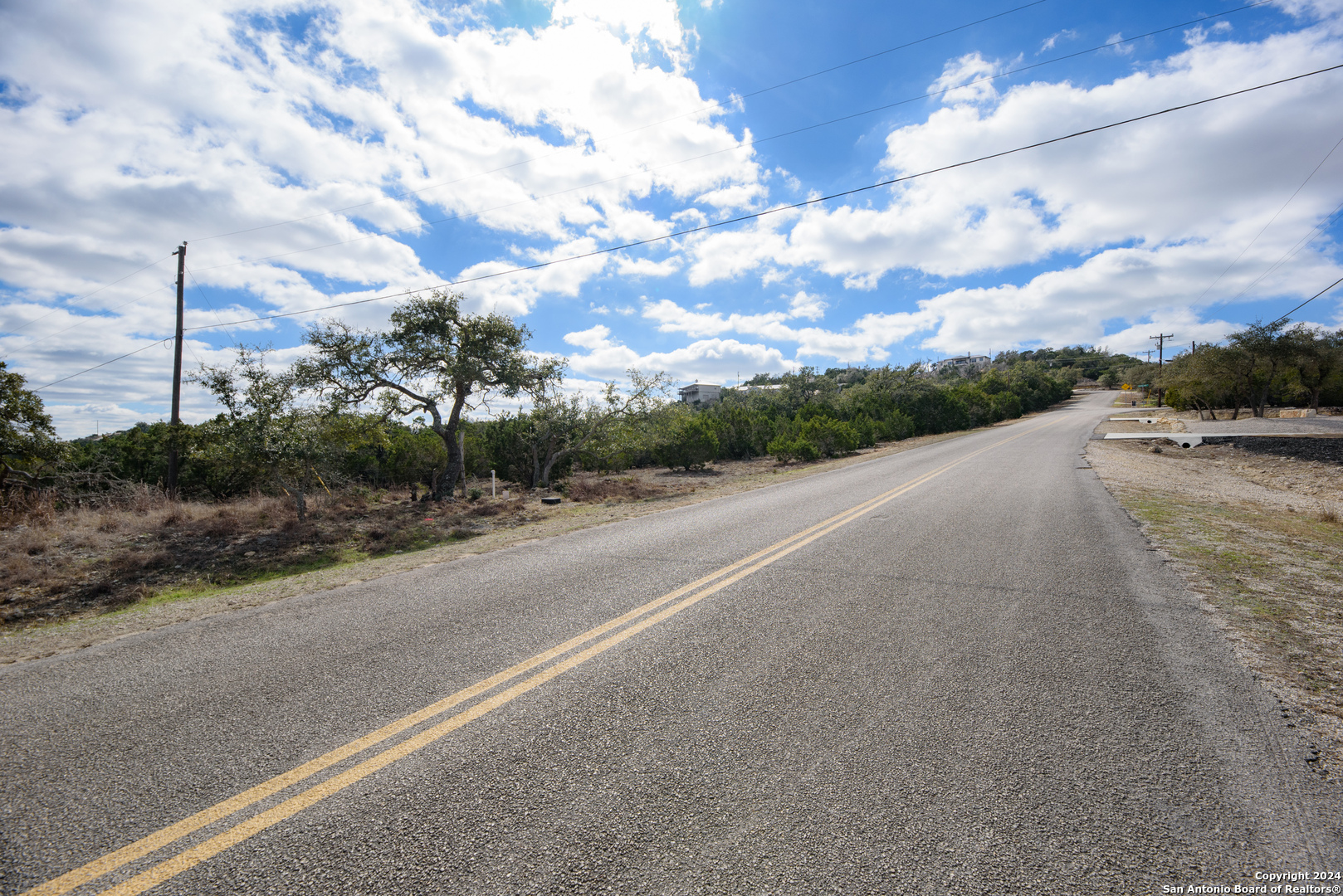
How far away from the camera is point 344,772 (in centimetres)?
256

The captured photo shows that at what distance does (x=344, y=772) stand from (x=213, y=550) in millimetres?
12628

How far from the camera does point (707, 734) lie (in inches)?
112

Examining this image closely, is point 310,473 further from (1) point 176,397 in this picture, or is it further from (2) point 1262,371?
(2) point 1262,371

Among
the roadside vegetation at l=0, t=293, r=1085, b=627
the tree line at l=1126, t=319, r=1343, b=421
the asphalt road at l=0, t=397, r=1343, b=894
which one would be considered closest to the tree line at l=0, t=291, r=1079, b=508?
the roadside vegetation at l=0, t=293, r=1085, b=627

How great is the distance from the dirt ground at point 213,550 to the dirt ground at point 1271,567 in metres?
7.83

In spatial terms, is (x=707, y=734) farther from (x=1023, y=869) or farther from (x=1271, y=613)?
(x=1271, y=613)

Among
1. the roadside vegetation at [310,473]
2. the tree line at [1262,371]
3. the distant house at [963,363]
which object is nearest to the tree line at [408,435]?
the roadside vegetation at [310,473]

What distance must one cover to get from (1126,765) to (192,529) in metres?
17.3

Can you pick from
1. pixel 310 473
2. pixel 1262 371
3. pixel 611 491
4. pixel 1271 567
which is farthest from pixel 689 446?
pixel 1262 371

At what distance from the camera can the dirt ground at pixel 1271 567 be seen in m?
3.40

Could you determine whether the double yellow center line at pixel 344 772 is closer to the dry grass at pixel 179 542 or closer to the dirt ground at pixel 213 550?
the dirt ground at pixel 213 550

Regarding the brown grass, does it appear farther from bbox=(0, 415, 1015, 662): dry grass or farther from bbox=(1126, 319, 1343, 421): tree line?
bbox=(1126, 319, 1343, 421): tree line

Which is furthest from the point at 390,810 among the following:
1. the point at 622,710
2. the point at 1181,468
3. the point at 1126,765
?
the point at 1181,468

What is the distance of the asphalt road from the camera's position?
2.02 metres
